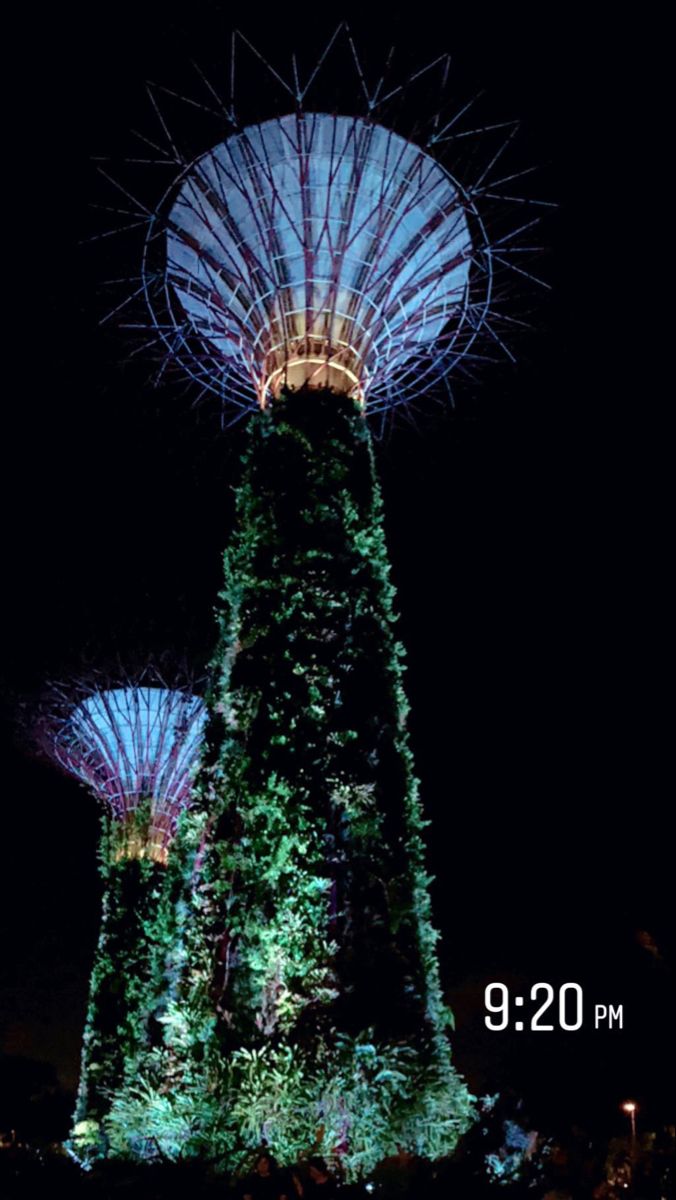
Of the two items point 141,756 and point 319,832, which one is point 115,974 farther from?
point 319,832

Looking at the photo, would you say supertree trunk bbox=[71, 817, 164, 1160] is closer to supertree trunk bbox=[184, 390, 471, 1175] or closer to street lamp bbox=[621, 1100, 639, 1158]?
supertree trunk bbox=[184, 390, 471, 1175]

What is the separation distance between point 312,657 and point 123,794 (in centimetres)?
1312

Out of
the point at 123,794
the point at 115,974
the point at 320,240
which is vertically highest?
the point at 320,240

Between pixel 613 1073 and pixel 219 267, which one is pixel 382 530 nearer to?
pixel 219 267

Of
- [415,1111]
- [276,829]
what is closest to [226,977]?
[276,829]

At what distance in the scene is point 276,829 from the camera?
29.4 feet

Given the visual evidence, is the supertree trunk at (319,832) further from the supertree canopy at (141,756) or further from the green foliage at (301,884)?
the supertree canopy at (141,756)

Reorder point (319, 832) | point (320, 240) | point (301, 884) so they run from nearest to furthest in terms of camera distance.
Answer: point (301, 884) → point (319, 832) → point (320, 240)

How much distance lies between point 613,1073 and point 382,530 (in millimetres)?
6451

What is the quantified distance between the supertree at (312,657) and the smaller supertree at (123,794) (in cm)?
940

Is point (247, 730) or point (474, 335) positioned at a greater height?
point (474, 335)

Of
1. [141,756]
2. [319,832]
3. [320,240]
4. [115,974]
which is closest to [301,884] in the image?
[319,832]

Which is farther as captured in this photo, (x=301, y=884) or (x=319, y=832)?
(x=319, y=832)

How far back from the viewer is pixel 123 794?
21578mm
